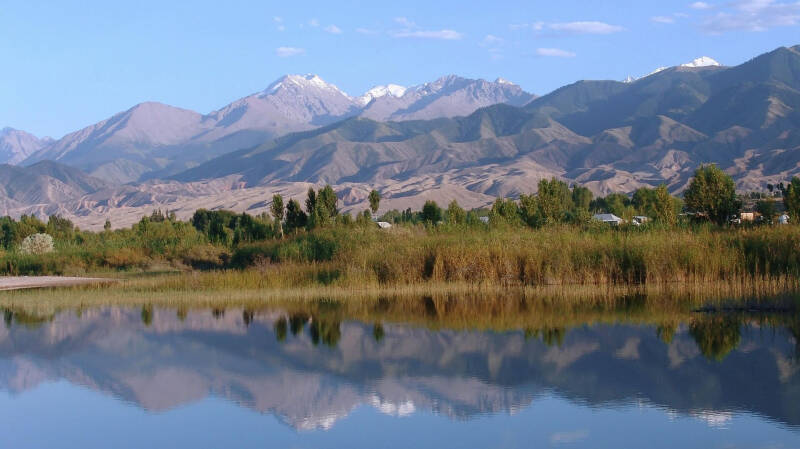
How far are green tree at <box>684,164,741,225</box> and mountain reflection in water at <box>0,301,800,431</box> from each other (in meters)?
18.9

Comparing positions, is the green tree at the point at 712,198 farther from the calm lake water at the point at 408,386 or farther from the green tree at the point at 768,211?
the calm lake water at the point at 408,386

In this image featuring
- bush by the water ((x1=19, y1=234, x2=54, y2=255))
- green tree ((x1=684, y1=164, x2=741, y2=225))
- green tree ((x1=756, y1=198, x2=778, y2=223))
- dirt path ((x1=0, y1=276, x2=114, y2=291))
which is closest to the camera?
dirt path ((x1=0, y1=276, x2=114, y2=291))

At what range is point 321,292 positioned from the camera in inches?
776

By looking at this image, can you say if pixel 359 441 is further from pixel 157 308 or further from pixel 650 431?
pixel 157 308

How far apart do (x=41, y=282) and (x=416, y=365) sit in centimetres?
1939

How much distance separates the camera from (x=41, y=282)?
27766 mm

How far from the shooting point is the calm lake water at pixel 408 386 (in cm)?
871

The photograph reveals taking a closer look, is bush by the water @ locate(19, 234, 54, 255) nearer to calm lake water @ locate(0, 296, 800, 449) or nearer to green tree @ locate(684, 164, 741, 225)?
green tree @ locate(684, 164, 741, 225)

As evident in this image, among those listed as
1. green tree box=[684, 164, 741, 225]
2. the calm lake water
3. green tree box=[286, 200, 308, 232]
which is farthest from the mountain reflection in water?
green tree box=[286, 200, 308, 232]

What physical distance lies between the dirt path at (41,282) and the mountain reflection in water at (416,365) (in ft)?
34.8

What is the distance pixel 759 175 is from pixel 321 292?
143 metres

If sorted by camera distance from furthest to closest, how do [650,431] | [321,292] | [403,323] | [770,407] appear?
[321,292], [403,323], [770,407], [650,431]

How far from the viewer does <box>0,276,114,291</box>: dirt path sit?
26250 millimetres

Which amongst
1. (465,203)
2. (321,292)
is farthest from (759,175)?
(321,292)
